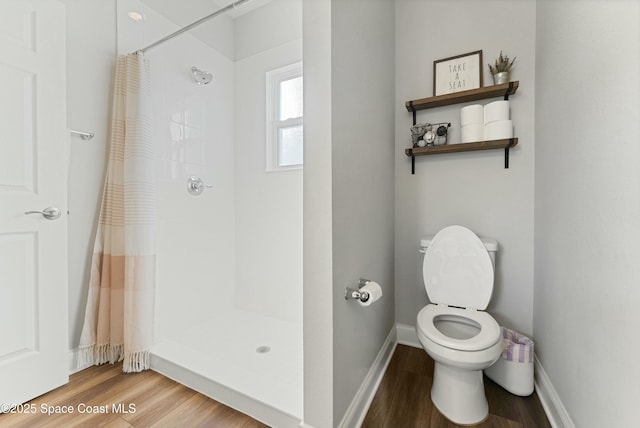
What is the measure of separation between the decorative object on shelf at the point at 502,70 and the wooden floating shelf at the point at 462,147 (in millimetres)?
358

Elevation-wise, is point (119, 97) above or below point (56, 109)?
above

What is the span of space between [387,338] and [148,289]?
5.03 feet

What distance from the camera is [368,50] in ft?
4.65

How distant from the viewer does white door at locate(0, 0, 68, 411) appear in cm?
129

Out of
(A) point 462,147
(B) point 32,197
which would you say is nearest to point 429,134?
(A) point 462,147

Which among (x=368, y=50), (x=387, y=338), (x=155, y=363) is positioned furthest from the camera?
(x=387, y=338)

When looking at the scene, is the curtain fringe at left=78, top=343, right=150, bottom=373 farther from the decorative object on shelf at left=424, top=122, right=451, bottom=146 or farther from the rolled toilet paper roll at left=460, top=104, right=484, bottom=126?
the rolled toilet paper roll at left=460, top=104, right=484, bottom=126

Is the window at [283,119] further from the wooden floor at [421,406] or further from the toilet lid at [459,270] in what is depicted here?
the wooden floor at [421,406]

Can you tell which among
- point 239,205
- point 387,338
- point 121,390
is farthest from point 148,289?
point 387,338

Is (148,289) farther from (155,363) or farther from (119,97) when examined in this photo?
(119,97)

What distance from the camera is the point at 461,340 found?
4.08 ft

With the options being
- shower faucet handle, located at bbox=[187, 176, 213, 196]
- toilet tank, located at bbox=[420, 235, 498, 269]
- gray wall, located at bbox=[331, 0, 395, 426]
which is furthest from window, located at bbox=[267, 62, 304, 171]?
toilet tank, located at bbox=[420, 235, 498, 269]

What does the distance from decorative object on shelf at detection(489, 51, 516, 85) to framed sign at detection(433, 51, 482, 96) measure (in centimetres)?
10

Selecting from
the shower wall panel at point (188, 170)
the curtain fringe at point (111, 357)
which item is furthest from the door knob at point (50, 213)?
the curtain fringe at point (111, 357)
